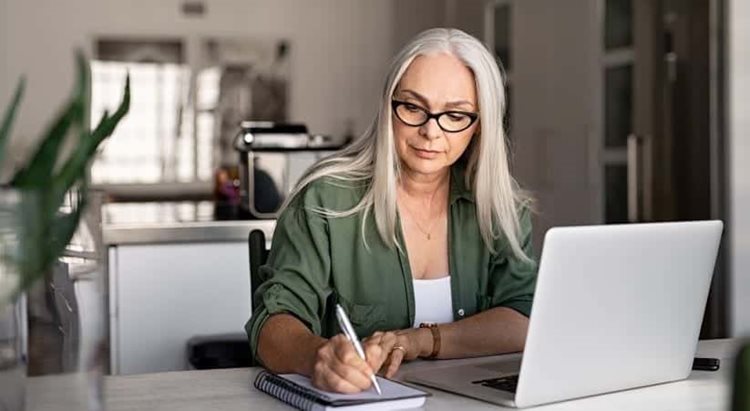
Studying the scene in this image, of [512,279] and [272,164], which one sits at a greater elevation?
[272,164]

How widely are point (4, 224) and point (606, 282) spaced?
71cm

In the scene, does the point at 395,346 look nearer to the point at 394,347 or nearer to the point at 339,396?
the point at 394,347

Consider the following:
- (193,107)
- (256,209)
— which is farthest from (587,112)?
(193,107)

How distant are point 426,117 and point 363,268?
0.88 ft

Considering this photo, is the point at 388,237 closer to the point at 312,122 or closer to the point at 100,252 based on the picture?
the point at 100,252

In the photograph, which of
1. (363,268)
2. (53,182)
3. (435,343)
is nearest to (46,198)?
(53,182)

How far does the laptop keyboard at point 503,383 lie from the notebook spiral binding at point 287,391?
241 millimetres

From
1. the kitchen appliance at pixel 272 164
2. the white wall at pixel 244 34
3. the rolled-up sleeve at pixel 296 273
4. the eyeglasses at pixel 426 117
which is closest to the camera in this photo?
the rolled-up sleeve at pixel 296 273

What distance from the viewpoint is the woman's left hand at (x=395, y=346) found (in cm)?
149

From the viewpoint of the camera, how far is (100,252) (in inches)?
38.8

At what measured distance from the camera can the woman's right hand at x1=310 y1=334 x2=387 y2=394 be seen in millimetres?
1300

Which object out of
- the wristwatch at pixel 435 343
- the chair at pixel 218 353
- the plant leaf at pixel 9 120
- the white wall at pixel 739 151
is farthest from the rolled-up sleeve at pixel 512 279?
the white wall at pixel 739 151

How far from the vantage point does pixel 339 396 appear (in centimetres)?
129

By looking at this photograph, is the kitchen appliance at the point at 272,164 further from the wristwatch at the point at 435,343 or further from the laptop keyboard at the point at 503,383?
the laptop keyboard at the point at 503,383
